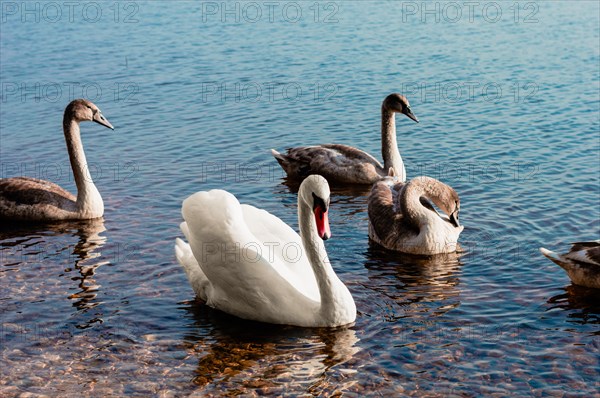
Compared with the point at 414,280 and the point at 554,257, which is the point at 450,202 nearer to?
the point at 414,280

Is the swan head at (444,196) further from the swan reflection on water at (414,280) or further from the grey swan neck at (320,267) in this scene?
the grey swan neck at (320,267)

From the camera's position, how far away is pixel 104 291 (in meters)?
10.3

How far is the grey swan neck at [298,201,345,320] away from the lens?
349 inches

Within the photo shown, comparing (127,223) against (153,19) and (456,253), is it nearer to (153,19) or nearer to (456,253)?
(456,253)

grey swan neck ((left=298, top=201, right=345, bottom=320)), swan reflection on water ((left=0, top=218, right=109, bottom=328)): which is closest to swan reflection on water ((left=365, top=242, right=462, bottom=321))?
grey swan neck ((left=298, top=201, right=345, bottom=320))

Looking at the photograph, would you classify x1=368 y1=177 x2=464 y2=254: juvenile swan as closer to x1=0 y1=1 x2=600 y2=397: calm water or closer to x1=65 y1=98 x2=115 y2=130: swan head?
x1=0 y1=1 x2=600 y2=397: calm water

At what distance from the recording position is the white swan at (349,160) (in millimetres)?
14719

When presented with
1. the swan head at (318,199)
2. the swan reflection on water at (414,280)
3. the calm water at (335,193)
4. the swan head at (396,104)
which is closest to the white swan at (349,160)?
the swan head at (396,104)

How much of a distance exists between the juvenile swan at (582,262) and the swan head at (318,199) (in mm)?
2986

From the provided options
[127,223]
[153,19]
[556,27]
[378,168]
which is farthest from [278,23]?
[127,223]

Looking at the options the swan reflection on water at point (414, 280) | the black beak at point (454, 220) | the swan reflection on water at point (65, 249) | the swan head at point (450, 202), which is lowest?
the swan reflection on water at point (414, 280)

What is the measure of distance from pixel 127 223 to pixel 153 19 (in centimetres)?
1946

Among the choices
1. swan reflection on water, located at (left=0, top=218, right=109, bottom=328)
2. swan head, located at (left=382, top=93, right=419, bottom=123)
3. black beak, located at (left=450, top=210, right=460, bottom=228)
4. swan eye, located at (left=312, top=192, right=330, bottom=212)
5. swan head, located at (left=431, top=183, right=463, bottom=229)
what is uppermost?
swan head, located at (left=382, top=93, right=419, bottom=123)

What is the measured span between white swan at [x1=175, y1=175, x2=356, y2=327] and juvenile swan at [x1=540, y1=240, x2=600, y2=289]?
8.55 ft
